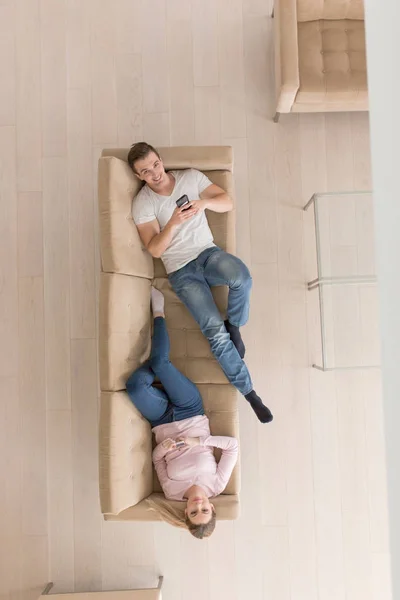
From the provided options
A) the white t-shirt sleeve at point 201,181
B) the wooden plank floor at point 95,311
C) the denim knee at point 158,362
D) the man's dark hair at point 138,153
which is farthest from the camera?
the wooden plank floor at point 95,311

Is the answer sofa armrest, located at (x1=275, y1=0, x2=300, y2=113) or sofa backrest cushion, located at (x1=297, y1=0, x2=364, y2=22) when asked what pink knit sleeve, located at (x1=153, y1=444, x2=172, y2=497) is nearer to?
sofa armrest, located at (x1=275, y1=0, x2=300, y2=113)

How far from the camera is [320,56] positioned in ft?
9.14

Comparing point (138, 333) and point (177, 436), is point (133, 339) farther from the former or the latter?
point (177, 436)

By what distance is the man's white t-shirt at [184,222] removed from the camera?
104 inches

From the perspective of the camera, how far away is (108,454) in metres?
2.34

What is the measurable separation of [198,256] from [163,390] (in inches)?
26.9

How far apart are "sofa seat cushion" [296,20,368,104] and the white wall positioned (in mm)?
1995

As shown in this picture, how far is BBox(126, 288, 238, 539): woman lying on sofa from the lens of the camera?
8.21 ft

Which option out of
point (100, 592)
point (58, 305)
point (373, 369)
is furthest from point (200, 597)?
point (58, 305)

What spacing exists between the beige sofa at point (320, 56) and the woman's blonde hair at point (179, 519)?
206 cm

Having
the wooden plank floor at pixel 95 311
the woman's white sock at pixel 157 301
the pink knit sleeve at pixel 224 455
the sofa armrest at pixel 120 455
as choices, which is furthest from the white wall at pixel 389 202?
the wooden plank floor at pixel 95 311

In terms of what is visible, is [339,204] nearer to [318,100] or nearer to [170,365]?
[318,100]

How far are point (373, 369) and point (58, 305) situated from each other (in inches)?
69.7

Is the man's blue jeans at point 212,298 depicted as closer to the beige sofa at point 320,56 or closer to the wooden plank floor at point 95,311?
the wooden plank floor at point 95,311
